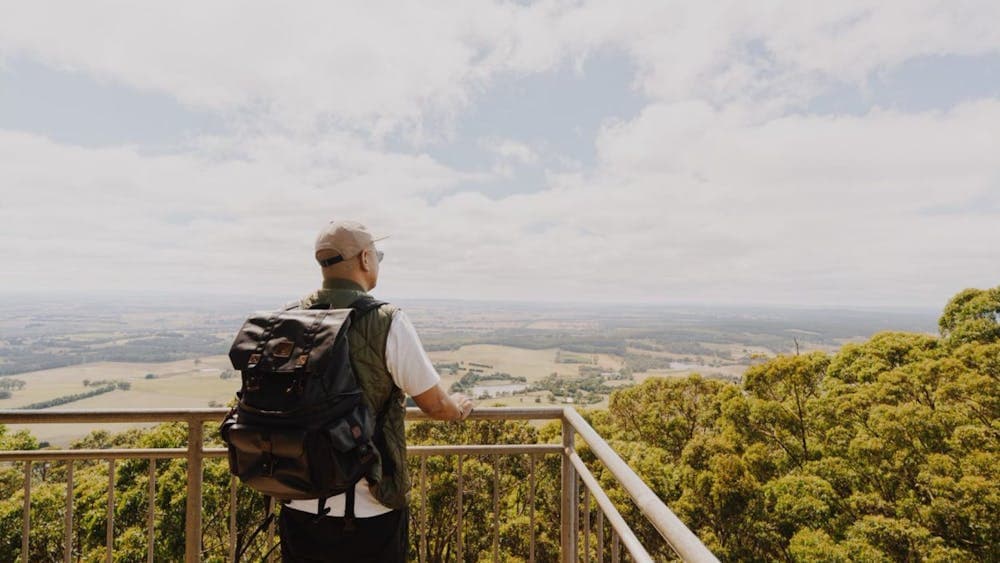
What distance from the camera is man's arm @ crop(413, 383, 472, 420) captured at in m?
1.56

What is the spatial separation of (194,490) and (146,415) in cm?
44

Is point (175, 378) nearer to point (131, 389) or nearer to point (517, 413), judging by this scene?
point (131, 389)

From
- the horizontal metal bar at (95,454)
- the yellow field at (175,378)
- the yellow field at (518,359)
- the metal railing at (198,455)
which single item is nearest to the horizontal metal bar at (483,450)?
the metal railing at (198,455)

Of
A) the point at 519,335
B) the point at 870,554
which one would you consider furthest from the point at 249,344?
the point at 519,335

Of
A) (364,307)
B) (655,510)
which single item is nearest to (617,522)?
(655,510)

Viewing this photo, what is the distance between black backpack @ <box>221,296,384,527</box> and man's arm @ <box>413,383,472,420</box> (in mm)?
187

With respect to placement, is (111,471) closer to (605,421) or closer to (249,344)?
(249,344)

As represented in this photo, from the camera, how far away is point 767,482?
14.0m

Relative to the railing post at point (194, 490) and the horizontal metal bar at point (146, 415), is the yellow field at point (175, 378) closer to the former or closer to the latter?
the railing post at point (194, 490)

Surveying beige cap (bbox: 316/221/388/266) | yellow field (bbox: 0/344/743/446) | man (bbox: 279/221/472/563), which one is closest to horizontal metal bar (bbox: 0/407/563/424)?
man (bbox: 279/221/472/563)

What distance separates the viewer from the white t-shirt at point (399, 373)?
4.95 ft

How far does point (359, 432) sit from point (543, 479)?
16124 millimetres

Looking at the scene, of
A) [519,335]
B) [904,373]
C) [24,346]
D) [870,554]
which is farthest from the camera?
[519,335]

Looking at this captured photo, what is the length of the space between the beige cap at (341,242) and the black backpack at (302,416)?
239mm
